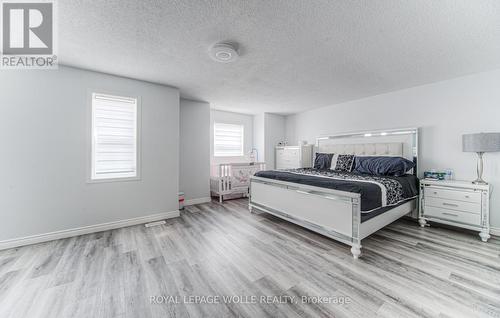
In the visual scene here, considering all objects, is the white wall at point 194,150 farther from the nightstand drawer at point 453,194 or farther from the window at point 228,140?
the nightstand drawer at point 453,194

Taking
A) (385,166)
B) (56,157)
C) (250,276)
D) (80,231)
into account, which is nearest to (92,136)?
(56,157)

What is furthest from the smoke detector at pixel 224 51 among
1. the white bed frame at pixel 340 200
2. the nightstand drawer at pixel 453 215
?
the nightstand drawer at pixel 453 215

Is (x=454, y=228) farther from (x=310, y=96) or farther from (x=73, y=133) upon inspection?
(x=73, y=133)

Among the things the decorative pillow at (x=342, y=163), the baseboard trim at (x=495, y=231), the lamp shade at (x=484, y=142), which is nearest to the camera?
the lamp shade at (x=484, y=142)

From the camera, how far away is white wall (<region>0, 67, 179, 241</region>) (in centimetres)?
243

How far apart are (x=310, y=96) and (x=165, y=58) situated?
116 inches

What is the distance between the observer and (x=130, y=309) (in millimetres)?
1482

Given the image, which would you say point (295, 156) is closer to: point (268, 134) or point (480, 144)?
point (268, 134)

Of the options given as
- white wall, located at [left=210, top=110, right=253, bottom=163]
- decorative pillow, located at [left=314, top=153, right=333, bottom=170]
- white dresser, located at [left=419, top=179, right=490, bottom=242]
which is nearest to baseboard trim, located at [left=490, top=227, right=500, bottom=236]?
white dresser, located at [left=419, top=179, right=490, bottom=242]

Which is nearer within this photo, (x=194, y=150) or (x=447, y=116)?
(x=447, y=116)

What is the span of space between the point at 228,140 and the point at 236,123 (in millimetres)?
608

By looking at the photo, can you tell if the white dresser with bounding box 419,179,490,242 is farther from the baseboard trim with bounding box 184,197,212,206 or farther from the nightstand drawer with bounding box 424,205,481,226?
the baseboard trim with bounding box 184,197,212,206

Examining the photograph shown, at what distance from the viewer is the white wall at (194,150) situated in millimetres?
4426

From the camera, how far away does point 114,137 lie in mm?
3094
